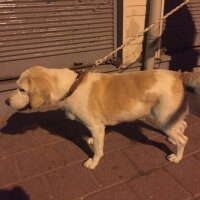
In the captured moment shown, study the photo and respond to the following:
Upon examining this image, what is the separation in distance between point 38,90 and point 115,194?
1.43 m

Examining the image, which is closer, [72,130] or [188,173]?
[188,173]

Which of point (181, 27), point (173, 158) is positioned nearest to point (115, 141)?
point (173, 158)

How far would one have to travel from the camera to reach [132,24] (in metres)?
5.73

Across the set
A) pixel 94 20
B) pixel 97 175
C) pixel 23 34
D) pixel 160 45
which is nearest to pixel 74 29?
pixel 94 20

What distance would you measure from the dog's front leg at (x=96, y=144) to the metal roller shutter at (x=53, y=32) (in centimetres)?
227

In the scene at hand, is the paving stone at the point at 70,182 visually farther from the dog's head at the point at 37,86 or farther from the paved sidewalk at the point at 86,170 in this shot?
the dog's head at the point at 37,86

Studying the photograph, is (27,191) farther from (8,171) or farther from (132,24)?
(132,24)

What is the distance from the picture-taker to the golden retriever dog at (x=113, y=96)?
3395 mm

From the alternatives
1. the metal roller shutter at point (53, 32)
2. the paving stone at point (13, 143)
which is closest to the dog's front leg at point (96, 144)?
the paving stone at point (13, 143)

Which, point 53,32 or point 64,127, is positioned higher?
point 53,32

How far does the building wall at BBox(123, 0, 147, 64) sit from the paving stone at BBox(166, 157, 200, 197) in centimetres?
270

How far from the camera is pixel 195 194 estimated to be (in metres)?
3.34

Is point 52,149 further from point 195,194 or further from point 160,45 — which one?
point 160,45

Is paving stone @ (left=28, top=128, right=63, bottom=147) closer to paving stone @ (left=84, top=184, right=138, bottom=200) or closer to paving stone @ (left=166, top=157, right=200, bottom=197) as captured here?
paving stone @ (left=84, top=184, right=138, bottom=200)
